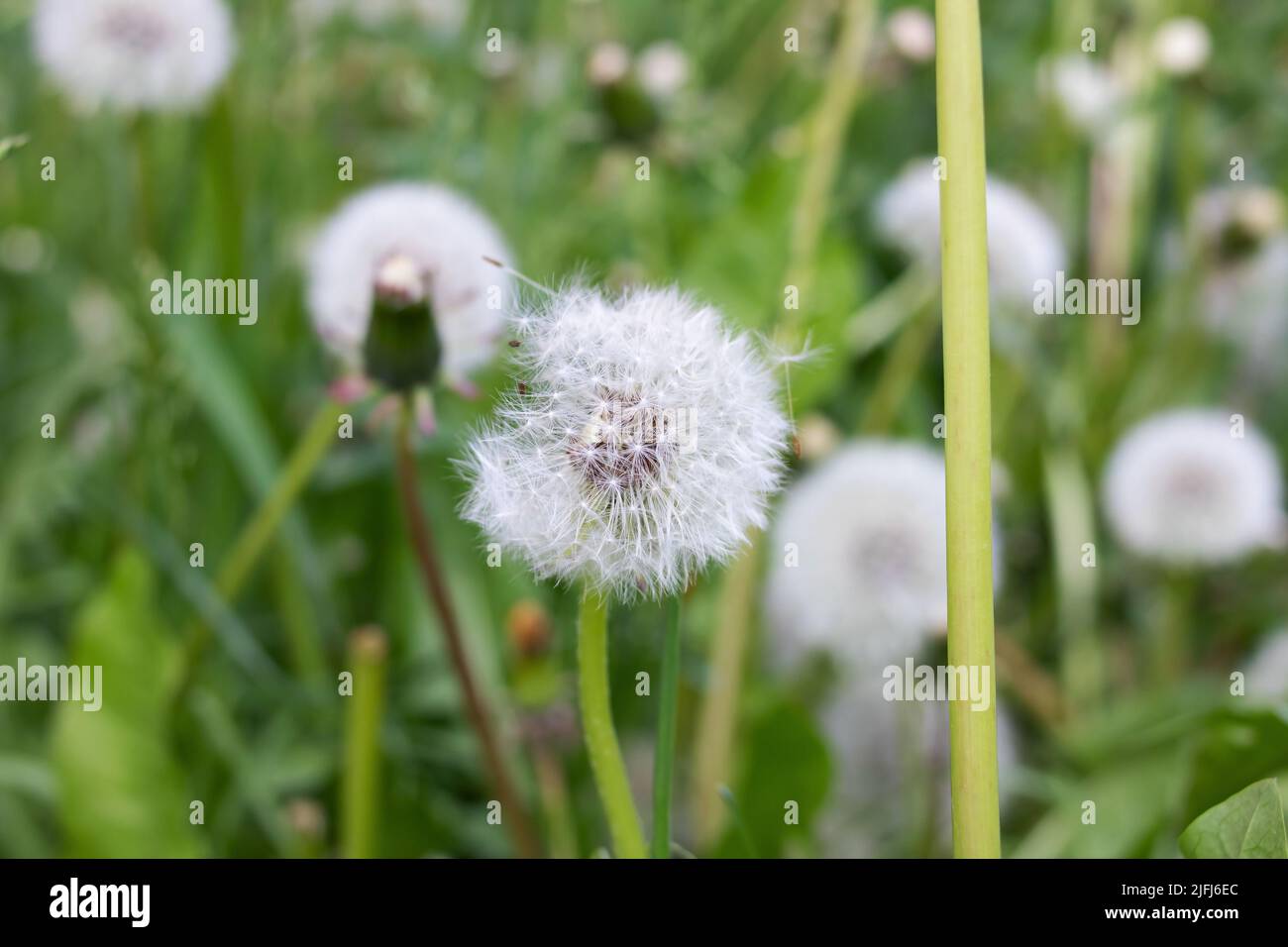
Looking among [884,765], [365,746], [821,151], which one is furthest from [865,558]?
[365,746]

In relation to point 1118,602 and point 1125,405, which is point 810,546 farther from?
point 1125,405

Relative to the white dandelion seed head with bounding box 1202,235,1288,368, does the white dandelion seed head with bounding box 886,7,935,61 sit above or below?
above

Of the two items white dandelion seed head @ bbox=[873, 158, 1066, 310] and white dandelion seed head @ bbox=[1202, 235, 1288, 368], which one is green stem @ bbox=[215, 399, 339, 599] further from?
white dandelion seed head @ bbox=[1202, 235, 1288, 368]

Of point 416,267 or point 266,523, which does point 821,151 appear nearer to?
point 416,267

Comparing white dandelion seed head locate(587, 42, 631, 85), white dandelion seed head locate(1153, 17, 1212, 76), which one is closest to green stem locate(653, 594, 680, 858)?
white dandelion seed head locate(587, 42, 631, 85)

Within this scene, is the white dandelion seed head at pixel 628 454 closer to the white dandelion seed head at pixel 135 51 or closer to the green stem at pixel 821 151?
the green stem at pixel 821 151

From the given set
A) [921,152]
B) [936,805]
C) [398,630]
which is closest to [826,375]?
[936,805]
